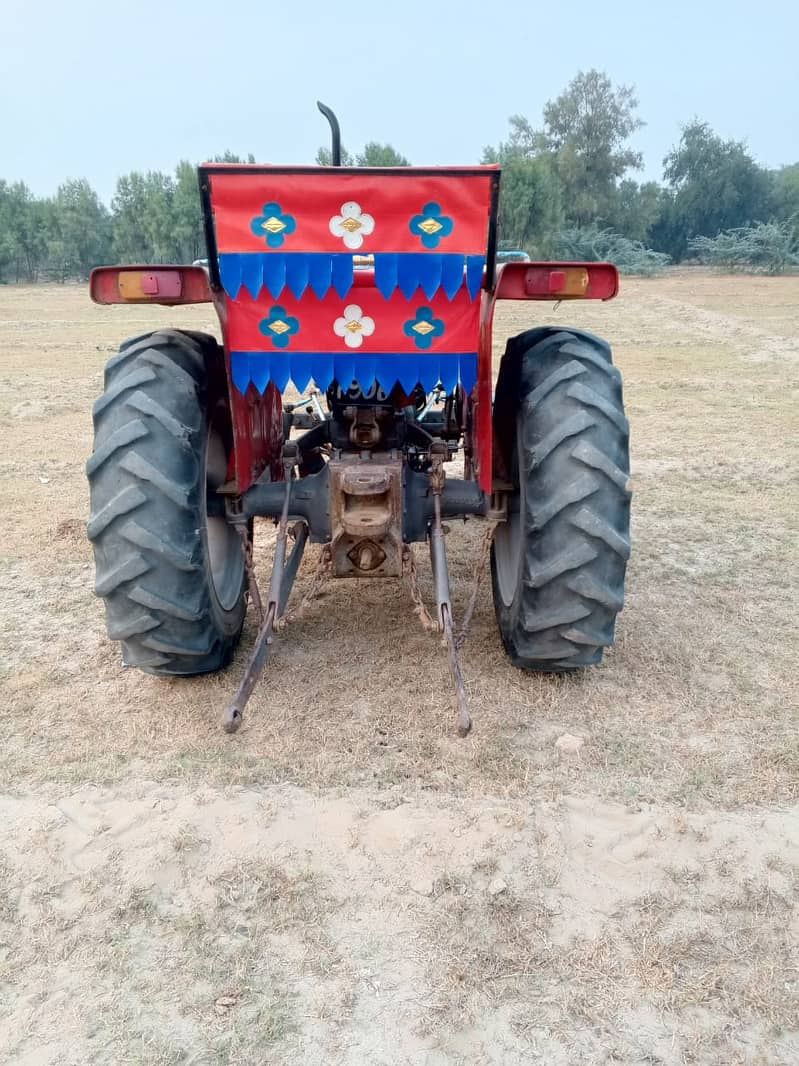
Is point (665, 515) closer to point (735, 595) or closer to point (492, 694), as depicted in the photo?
point (735, 595)

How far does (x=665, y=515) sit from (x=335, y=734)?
11.0ft

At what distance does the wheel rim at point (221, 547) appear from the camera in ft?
11.6

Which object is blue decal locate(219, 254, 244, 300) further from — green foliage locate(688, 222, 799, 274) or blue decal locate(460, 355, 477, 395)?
green foliage locate(688, 222, 799, 274)

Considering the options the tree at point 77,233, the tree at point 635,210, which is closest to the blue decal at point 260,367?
the tree at point 77,233

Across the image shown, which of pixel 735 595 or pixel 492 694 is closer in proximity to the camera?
pixel 492 694

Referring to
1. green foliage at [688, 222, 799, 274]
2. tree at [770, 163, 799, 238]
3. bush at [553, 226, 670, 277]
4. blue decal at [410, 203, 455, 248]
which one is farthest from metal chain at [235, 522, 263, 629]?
tree at [770, 163, 799, 238]

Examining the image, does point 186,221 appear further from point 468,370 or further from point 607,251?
point 468,370

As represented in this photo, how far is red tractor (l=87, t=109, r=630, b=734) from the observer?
2.55 m

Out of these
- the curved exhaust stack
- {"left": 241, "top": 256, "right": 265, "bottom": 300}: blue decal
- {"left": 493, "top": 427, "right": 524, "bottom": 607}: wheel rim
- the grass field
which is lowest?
the grass field

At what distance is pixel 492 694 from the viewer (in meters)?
3.35

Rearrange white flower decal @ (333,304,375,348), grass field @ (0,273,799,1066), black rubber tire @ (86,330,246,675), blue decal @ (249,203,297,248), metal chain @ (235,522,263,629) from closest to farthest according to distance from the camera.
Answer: grass field @ (0,273,799,1066), blue decal @ (249,203,297,248), white flower decal @ (333,304,375,348), black rubber tire @ (86,330,246,675), metal chain @ (235,522,263,629)

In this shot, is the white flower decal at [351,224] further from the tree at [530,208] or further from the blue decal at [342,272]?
the tree at [530,208]

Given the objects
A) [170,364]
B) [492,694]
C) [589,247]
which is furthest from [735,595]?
[589,247]

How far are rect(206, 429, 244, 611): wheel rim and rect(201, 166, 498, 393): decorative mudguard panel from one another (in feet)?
2.29
